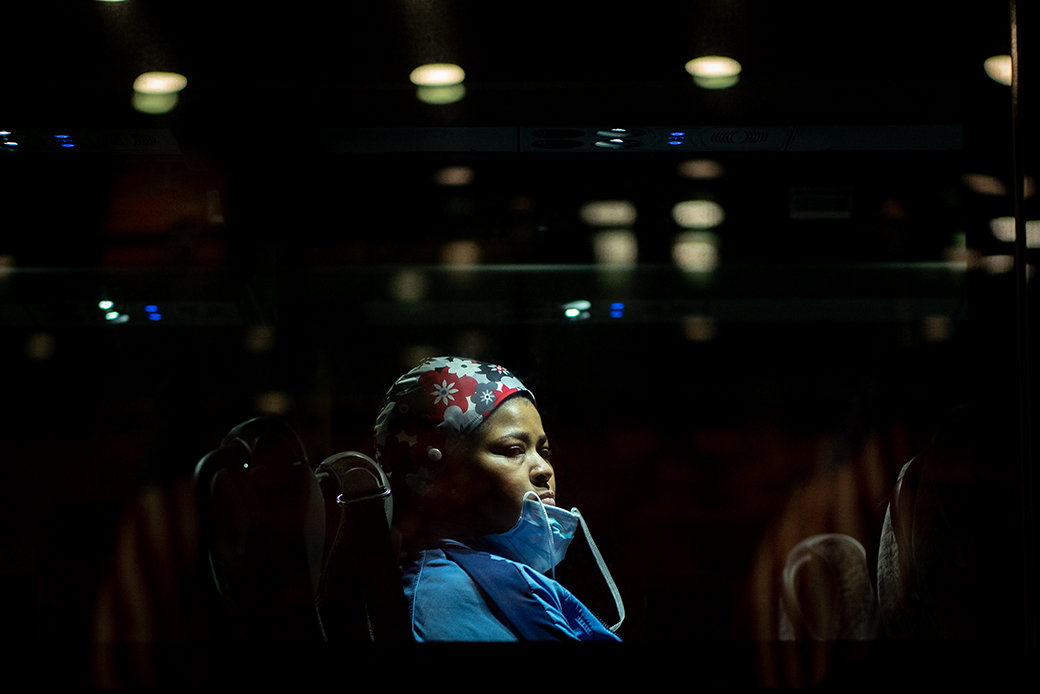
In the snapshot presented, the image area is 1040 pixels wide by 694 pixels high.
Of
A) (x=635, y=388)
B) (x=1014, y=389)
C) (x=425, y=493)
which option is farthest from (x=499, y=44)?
(x=635, y=388)

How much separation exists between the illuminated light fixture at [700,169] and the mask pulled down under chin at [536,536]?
0.85 m

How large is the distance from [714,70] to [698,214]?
88cm

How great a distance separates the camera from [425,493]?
46.1 inches

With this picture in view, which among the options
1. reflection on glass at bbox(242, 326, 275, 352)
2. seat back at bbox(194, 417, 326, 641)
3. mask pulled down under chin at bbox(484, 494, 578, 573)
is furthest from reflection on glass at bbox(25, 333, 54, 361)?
mask pulled down under chin at bbox(484, 494, 578, 573)

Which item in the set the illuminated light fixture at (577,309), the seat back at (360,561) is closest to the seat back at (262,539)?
the seat back at (360,561)

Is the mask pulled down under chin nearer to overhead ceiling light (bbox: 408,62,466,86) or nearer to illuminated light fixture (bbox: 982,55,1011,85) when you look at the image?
overhead ceiling light (bbox: 408,62,466,86)

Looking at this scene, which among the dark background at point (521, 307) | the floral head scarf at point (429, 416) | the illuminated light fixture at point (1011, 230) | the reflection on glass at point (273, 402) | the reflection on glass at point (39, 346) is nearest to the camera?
the illuminated light fixture at point (1011, 230)

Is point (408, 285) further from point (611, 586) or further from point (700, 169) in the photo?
point (611, 586)

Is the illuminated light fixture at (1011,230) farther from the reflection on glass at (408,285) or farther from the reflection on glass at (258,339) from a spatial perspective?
the reflection on glass at (258,339)

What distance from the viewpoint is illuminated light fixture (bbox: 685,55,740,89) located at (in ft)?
3.62

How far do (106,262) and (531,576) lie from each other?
135cm

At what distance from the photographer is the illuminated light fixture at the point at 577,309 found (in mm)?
2045

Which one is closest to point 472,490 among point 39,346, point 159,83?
point 159,83

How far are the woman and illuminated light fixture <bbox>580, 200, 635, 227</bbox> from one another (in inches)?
33.1
